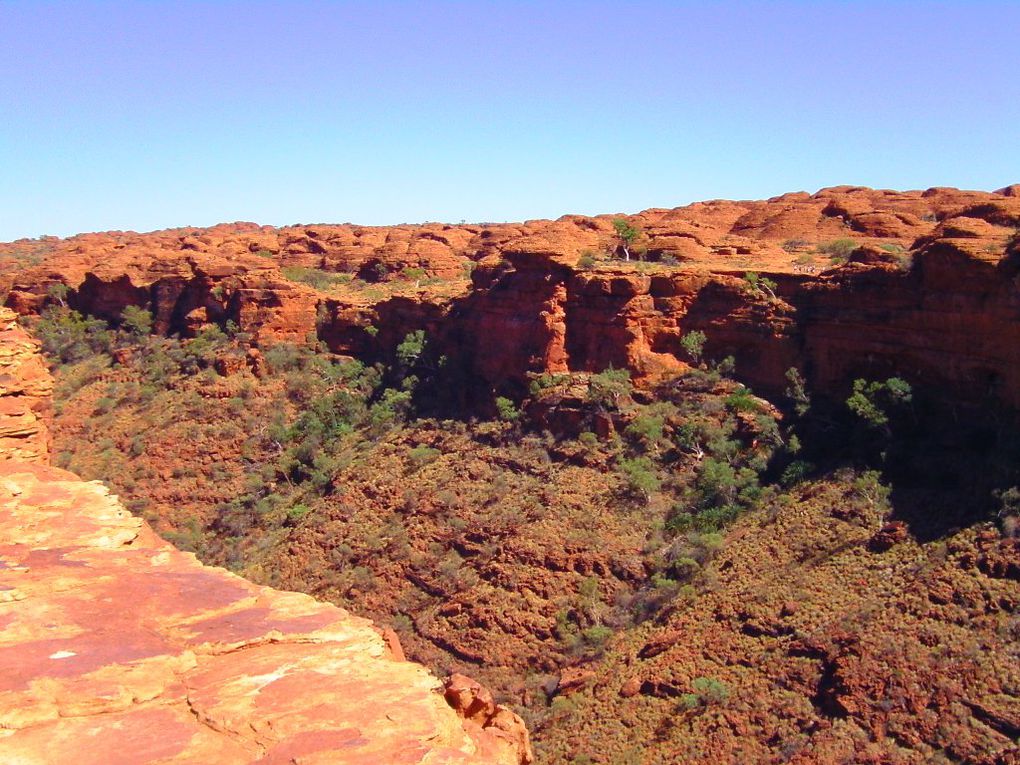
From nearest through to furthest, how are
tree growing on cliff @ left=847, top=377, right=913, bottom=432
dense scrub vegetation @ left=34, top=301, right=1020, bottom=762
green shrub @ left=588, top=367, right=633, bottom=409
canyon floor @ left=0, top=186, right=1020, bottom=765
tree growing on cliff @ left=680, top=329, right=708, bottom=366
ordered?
canyon floor @ left=0, top=186, right=1020, bottom=765 → dense scrub vegetation @ left=34, top=301, right=1020, bottom=762 → tree growing on cliff @ left=847, top=377, right=913, bottom=432 → green shrub @ left=588, top=367, right=633, bottom=409 → tree growing on cliff @ left=680, top=329, right=708, bottom=366

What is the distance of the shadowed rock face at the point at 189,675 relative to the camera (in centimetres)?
452

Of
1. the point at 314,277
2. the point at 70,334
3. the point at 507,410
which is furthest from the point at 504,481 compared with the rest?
the point at 70,334

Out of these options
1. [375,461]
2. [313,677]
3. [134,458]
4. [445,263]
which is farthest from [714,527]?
[445,263]

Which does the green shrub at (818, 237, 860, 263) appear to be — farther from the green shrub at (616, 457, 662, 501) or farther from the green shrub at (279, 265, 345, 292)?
the green shrub at (279, 265, 345, 292)

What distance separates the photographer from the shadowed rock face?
14.8 feet

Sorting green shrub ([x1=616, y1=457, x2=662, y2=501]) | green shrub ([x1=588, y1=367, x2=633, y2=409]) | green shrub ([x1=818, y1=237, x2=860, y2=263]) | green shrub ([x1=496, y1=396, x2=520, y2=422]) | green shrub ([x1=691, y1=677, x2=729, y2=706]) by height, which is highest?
green shrub ([x1=818, y1=237, x2=860, y2=263])

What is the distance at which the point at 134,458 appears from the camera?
122ft

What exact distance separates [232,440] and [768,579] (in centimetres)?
2483


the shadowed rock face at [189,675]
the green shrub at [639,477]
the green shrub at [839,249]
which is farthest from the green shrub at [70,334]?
the shadowed rock face at [189,675]

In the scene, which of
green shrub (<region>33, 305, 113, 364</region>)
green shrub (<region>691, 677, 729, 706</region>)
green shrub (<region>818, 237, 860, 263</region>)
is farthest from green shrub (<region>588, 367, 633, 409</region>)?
green shrub (<region>33, 305, 113, 364</region>)

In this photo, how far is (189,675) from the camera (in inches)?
208

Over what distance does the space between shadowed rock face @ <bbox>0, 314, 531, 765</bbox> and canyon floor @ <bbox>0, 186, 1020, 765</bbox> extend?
13.5m

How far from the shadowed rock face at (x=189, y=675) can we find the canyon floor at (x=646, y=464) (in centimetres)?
1349

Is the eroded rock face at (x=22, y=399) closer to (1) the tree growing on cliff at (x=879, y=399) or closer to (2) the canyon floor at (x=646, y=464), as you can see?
(2) the canyon floor at (x=646, y=464)
